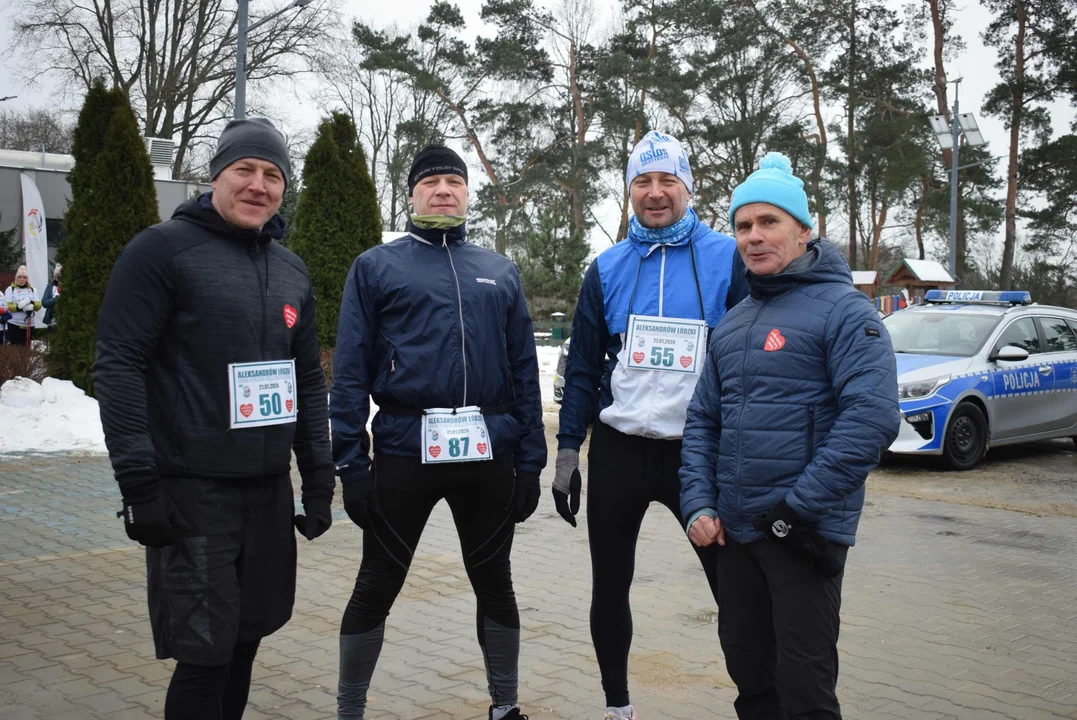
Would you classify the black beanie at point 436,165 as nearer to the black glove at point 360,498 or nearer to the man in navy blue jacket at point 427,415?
the man in navy blue jacket at point 427,415

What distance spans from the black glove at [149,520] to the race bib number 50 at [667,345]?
1.58 m

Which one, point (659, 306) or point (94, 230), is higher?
point (94, 230)

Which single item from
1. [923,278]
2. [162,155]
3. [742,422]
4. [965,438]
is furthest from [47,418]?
[923,278]

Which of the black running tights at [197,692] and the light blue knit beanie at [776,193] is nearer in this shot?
the black running tights at [197,692]

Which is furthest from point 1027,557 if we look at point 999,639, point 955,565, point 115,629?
point 115,629

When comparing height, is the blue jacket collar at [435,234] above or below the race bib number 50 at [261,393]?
above

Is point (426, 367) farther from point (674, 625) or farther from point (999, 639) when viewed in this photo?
point (999, 639)

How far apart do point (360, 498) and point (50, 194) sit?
29678mm

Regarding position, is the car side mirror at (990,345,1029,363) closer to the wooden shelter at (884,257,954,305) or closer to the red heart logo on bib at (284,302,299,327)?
the red heart logo on bib at (284,302,299,327)

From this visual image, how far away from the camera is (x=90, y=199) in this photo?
12469 millimetres

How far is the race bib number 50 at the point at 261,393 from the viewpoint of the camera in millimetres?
2840

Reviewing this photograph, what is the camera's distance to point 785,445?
8.99 ft

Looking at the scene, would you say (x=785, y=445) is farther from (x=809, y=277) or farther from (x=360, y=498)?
(x=360, y=498)

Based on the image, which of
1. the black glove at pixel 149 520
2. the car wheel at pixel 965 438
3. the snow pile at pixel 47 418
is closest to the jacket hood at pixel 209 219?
the black glove at pixel 149 520
